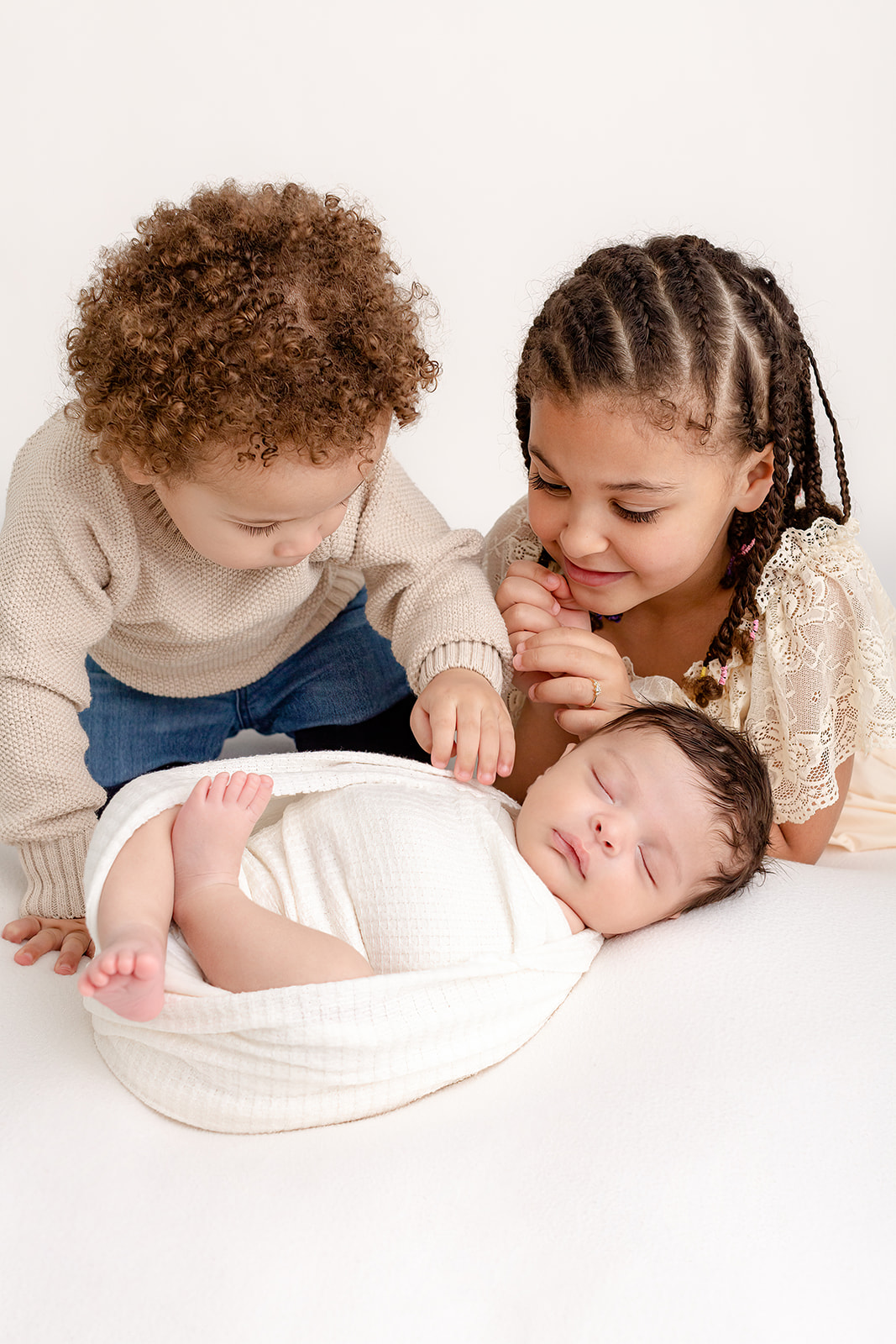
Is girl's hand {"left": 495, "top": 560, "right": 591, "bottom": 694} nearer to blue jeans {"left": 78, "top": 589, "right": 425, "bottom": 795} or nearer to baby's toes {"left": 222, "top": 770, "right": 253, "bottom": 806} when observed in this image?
blue jeans {"left": 78, "top": 589, "right": 425, "bottom": 795}

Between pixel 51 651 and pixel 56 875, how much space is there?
0.25 metres

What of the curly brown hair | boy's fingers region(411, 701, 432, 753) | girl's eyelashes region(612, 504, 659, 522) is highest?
the curly brown hair

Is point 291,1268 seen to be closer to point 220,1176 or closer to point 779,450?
point 220,1176

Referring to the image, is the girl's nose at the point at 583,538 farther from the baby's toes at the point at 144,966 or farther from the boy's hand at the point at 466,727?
the baby's toes at the point at 144,966

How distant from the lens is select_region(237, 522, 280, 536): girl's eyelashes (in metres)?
1.21

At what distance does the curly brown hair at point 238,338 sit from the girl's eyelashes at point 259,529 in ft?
0.25

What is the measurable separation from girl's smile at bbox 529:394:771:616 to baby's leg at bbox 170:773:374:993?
0.51 metres

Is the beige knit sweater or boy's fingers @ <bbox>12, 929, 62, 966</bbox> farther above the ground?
the beige knit sweater

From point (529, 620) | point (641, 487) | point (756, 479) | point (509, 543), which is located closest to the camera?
point (641, 487)

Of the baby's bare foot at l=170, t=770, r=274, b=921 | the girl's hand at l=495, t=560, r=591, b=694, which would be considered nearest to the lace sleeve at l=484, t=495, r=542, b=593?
the girl's hand at l=495, t=560, r=591, b=694

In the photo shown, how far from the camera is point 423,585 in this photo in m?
1.55

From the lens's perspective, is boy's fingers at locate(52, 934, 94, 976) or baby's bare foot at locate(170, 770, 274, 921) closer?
baby's bare foot at locate(170, 770, 274, 921)

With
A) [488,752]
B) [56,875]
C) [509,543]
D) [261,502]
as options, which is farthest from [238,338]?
[509,543]

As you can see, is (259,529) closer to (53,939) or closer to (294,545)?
(294,545)
